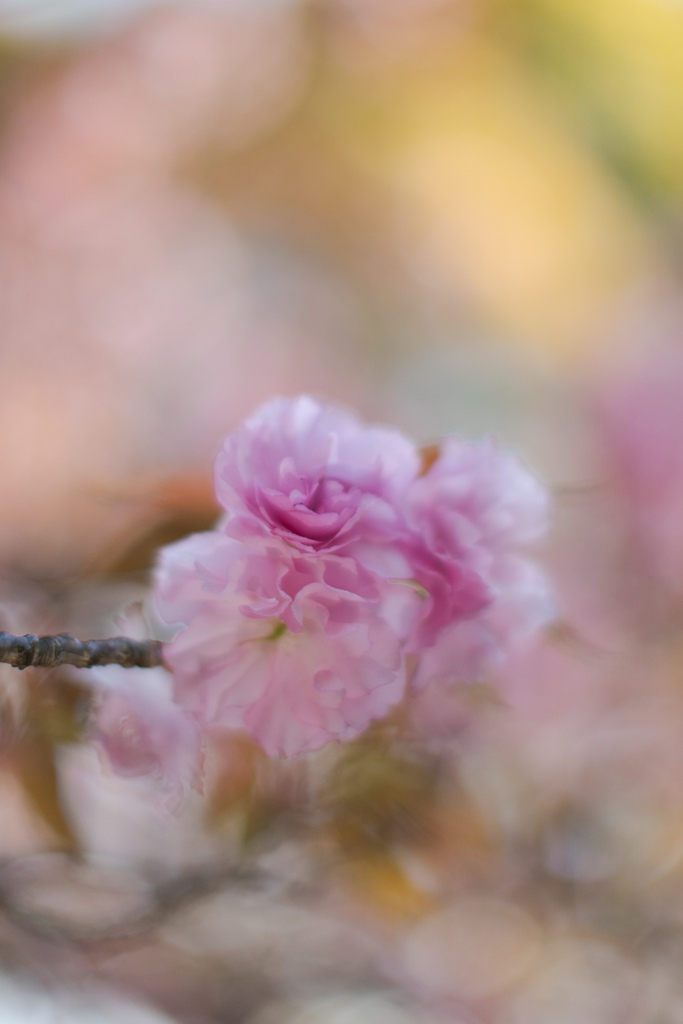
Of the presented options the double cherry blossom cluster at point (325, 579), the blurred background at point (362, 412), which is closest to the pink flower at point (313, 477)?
the double cherry blossom cluster at point (325, 579)

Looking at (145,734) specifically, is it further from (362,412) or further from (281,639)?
(362,412)

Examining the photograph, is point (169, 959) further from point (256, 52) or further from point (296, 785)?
point (256, 52)

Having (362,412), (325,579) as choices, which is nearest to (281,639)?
(325,579)

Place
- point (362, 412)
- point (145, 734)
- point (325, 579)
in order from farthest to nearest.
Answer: point (362, 412) → point (145, 734) → point (325, 579)

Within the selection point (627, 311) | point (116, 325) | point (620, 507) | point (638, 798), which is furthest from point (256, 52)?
point (638, 798)

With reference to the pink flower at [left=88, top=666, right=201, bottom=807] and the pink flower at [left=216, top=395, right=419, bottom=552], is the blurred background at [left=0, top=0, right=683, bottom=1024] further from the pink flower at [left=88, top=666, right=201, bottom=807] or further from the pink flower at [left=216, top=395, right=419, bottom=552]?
the pink flower at [left=216, top=395, right=419, bottom=552]

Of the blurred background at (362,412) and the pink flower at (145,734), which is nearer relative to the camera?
the pink flower at (145,734)

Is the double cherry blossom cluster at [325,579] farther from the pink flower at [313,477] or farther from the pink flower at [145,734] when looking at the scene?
the pink flower at [145,734]

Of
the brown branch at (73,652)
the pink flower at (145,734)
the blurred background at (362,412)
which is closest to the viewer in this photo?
the brown branch at (73,652)
